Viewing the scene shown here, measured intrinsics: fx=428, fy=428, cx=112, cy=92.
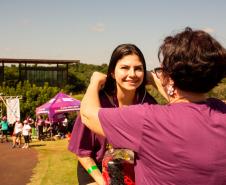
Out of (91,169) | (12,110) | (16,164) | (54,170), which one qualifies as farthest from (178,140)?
(12,110)

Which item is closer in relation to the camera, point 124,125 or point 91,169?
point 124,125

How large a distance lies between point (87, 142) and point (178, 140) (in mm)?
→ 1346

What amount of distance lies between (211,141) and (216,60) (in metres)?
0.38

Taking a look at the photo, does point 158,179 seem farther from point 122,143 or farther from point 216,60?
point 216,60

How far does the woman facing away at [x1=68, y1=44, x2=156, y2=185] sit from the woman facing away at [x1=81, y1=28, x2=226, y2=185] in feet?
3.66

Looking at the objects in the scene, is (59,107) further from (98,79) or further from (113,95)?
(98,79)

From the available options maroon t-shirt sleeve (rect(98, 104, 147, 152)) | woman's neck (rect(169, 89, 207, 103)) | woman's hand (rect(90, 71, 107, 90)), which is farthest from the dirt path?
woman's neck (rect(169, 89, 207, 103))

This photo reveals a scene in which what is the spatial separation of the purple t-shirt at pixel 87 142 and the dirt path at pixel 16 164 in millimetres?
10328

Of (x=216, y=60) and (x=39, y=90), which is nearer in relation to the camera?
(x=216, y=60)

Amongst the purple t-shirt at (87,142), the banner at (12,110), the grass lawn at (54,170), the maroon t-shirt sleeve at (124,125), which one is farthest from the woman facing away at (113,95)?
the banner at (12,110)

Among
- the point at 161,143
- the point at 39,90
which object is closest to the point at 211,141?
the point at 161,143

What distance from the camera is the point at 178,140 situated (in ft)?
6.41

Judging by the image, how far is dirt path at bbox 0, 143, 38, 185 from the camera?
13648 mm

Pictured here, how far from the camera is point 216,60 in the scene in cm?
201
